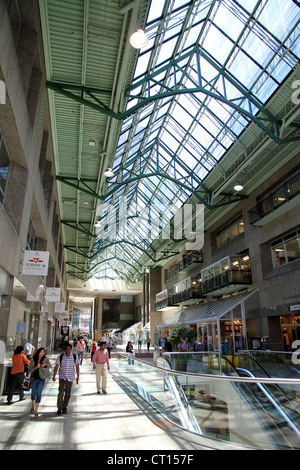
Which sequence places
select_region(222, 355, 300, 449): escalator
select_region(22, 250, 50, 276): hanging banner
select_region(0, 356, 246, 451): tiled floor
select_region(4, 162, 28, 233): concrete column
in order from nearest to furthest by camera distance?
select_region(0, 356, 246, 451): tiled floor, select_region(222, 355, 300, 449): escalator, select_region(4, 162, 28, 233): concrete column, select_region(22, 250, 50, 276): hanging banner

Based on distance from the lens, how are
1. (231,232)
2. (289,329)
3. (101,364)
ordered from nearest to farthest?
(101,364)
(289,329)
(231,232)

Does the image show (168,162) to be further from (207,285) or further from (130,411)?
(130,411)

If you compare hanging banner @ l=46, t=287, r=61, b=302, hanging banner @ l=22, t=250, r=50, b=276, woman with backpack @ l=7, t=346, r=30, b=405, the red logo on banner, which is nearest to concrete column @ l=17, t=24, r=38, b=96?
hanging banner @ l=22, t=250, r=50, b=276

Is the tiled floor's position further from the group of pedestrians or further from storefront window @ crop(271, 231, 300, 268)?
storefront window @ crop(271, 231, 300, 268)

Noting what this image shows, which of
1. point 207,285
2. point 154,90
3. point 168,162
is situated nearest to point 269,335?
point 207,285

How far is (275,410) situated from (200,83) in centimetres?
1244

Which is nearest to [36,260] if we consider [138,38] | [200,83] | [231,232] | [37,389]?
[37,389]

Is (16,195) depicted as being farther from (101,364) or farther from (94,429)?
(94,429)

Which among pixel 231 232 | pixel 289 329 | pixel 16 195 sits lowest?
pixel 289 329

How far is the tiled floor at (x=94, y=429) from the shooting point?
15.8 feet

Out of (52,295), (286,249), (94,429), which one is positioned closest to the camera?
(94,429)

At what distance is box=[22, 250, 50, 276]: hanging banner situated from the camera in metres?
10.0

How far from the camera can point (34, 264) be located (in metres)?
10.1

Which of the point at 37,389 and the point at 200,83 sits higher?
the point at 200,83
